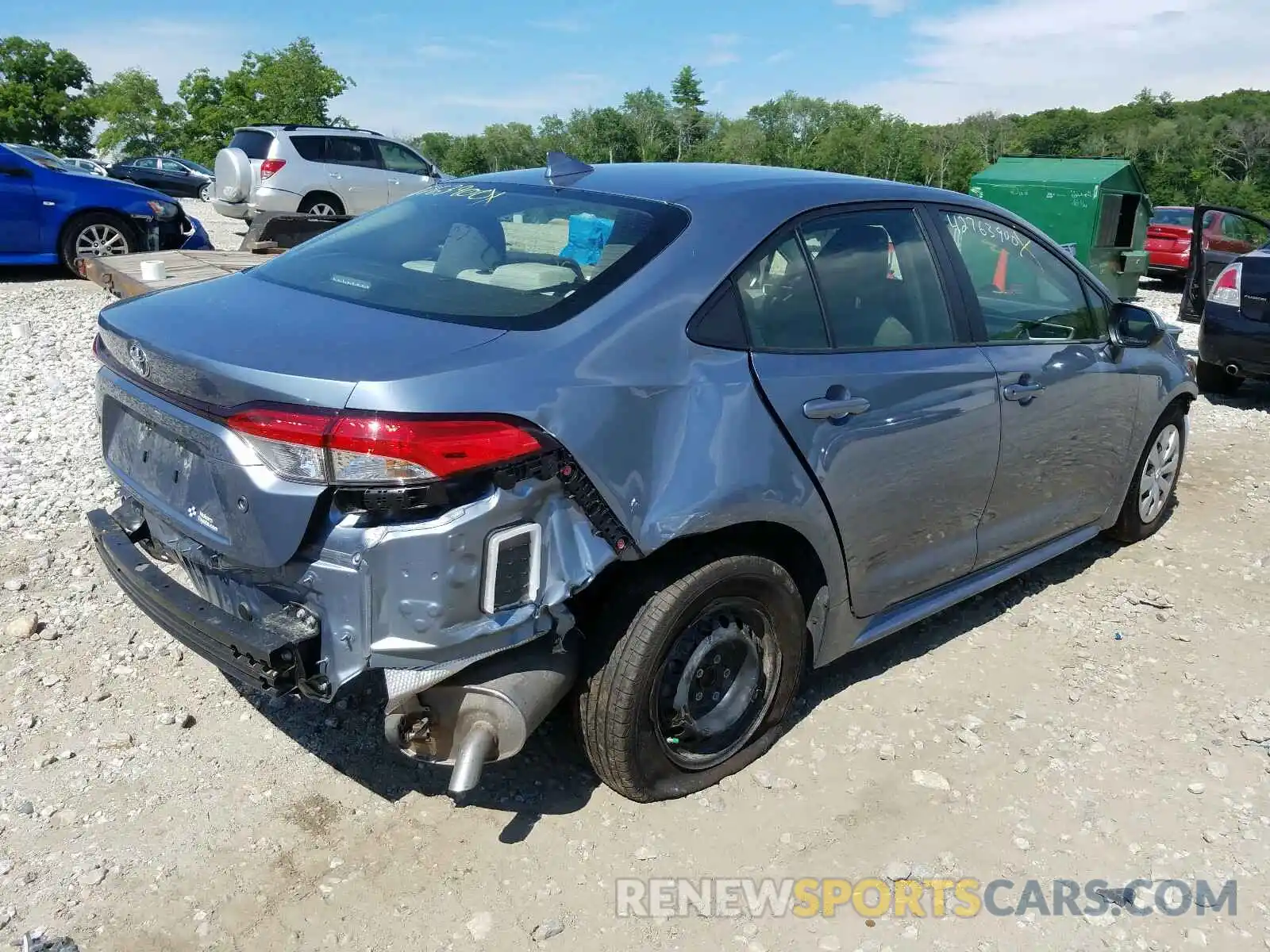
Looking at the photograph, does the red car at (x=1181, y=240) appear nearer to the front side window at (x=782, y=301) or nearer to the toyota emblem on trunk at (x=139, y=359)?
the front side window at (x=782, y=301)

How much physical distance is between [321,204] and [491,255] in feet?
42.7

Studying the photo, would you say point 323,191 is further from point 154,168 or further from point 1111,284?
point 154,168

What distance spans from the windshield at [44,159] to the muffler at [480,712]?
9.70 meters

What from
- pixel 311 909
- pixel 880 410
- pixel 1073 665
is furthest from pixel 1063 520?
pixel 311 909

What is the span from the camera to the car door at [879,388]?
2.93 metres

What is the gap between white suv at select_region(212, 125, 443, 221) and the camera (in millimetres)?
14312

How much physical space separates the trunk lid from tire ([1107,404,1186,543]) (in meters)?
3.58

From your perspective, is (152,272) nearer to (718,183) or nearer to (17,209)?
(17,209)

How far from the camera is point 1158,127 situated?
202ft

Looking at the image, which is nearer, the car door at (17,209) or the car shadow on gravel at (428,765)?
the car shadow on gravel at (428,765)

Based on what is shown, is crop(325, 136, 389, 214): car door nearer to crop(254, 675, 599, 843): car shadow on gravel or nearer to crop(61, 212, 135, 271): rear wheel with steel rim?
crop(61, 212, 135, 271): rear wheel with steel rim

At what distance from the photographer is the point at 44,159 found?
34.3ft

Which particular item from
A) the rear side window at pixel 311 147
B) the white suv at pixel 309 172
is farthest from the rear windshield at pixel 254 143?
the rear side window at pixel 311 147

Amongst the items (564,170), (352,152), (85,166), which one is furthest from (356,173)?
(564,170)
